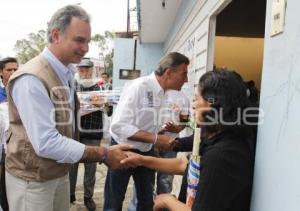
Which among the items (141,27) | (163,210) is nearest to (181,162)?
(163,210)

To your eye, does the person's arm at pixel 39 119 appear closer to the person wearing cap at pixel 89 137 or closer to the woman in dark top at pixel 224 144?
the woman in dark top at pixel 224 144

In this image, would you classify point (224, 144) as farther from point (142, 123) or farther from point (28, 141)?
point (142, 123)

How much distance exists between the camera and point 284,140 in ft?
4.66

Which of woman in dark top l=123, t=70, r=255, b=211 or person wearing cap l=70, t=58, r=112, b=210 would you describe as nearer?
woman in dark top l=123, t=70, r=255, b=211

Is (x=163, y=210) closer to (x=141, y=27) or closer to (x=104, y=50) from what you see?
(x=141, y=27)

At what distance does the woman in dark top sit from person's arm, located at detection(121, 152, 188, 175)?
696mm

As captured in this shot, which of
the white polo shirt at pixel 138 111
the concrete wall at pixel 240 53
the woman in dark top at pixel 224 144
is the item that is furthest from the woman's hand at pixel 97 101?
the concrete wall at pixel 240 53

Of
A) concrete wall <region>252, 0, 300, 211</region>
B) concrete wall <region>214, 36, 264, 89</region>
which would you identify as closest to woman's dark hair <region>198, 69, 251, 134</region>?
concrete wall <region>252, 0, 300, 211</region>

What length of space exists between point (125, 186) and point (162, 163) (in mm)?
833

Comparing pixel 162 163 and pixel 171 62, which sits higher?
pixel 171 62

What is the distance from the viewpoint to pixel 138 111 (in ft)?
11.1

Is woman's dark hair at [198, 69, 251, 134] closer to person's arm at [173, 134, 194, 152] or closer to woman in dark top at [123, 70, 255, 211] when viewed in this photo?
woman in dark top at [123, 70, 255, 211]

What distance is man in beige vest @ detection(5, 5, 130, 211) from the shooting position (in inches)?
84.0

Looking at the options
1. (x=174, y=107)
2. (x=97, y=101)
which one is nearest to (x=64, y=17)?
(x=97, y=101)
